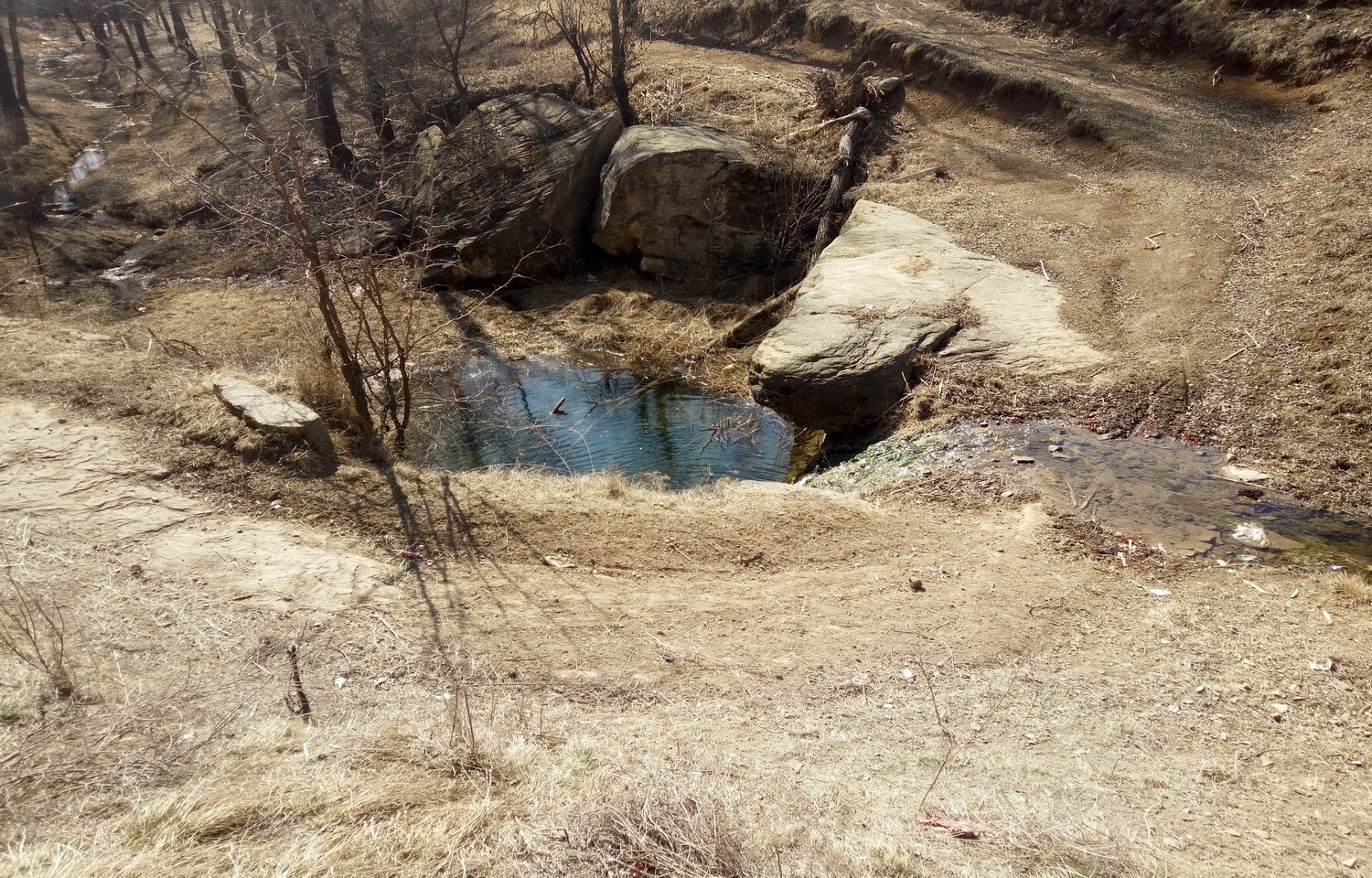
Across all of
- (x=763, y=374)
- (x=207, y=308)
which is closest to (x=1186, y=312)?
(x=763, y=374)

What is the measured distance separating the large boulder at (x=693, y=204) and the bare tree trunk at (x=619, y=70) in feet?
7.59

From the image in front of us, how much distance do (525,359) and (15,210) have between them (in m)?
12.1

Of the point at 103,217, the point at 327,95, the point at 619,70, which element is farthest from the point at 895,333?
the point at 103,217

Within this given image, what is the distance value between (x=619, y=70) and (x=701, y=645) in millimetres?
13274

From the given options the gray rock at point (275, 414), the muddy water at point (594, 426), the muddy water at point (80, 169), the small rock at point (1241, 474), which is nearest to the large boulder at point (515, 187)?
the muddy water at point (594, 426)

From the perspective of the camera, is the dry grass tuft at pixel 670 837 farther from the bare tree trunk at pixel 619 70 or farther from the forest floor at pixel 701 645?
the bare tree trunk at pixel 619 70

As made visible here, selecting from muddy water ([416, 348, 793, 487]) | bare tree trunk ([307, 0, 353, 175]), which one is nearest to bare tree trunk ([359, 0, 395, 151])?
bare tree trunk ([307, 0, 353, 175])

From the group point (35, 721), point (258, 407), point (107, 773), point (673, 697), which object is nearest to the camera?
point (107, 773)

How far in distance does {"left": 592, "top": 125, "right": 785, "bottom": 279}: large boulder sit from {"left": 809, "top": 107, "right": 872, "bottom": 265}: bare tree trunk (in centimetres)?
91

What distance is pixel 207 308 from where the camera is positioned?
517 inches

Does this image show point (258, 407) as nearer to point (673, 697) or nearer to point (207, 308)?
point (673, 697)

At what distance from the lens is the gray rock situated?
6867 millimetres

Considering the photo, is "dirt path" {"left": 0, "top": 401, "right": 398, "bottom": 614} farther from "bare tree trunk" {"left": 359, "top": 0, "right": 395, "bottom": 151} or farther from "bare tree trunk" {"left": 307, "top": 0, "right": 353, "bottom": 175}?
"bare tree trunk" {"left": 359, "top": 0, "right": 395, "bottom": 151}

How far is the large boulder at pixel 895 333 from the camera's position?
8.60 metres
